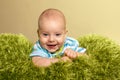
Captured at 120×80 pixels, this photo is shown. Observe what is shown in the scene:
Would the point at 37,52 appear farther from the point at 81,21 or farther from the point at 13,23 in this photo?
the point at 13,23

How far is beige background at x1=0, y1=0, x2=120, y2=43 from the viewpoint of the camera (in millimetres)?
1283

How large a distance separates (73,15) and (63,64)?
1.59 ft

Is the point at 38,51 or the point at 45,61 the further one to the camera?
the point at 38,51

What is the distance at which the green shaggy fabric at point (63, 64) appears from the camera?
3.04 ft

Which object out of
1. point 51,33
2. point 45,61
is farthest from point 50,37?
point 45,61

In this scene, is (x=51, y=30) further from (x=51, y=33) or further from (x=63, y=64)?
(x=63, y=64)

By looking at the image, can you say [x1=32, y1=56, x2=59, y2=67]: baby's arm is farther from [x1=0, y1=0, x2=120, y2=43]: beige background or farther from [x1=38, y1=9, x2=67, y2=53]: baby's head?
[x1=0, y1=0, x2=120, y2=43]: beige background

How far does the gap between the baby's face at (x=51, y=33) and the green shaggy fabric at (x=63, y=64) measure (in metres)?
0.07

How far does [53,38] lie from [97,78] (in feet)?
0.74

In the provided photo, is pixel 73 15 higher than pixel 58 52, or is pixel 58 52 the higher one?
pixel 73 15

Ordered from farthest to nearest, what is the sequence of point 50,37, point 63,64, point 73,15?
point 73,15 → point 50,37 → point 63,64

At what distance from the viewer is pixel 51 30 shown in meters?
1.07

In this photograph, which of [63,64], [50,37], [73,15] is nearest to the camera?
[63,64]

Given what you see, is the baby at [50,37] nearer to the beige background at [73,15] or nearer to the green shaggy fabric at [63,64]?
the green shaggy fabric at [63,64]
